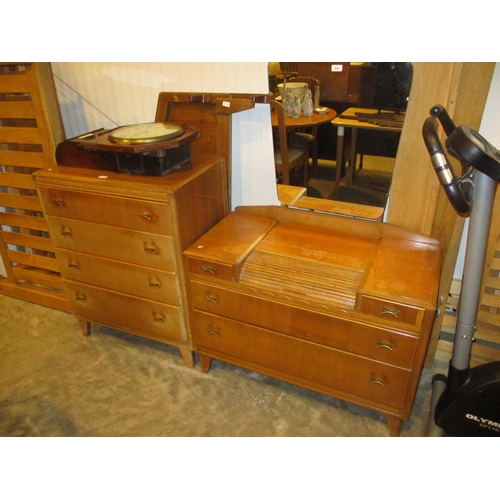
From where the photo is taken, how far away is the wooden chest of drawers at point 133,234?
1.80 m

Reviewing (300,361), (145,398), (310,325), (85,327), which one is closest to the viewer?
(310,325)

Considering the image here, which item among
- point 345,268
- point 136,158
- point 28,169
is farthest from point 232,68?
point 28,169

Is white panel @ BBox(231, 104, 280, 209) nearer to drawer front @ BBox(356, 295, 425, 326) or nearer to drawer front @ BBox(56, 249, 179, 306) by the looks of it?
drawer front @ BBox(56, 249, 179, 306)

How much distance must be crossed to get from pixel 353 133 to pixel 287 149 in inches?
13.0

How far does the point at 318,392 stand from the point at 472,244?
0.96 meters

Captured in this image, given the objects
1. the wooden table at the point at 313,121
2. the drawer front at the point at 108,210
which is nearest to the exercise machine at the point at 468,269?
the wooden table at the point at 313,121

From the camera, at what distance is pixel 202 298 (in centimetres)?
190

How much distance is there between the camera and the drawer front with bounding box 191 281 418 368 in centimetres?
155

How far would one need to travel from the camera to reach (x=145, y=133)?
1.83 meters

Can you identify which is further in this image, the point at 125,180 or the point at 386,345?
the point at 125,180

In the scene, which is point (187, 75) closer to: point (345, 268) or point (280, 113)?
point (280, 113)

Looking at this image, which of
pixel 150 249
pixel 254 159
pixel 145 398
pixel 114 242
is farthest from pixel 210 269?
pixel 145 398

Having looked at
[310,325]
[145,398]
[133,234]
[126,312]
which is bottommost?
[145,398]

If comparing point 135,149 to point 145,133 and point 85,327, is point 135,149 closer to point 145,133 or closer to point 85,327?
point 145,133
